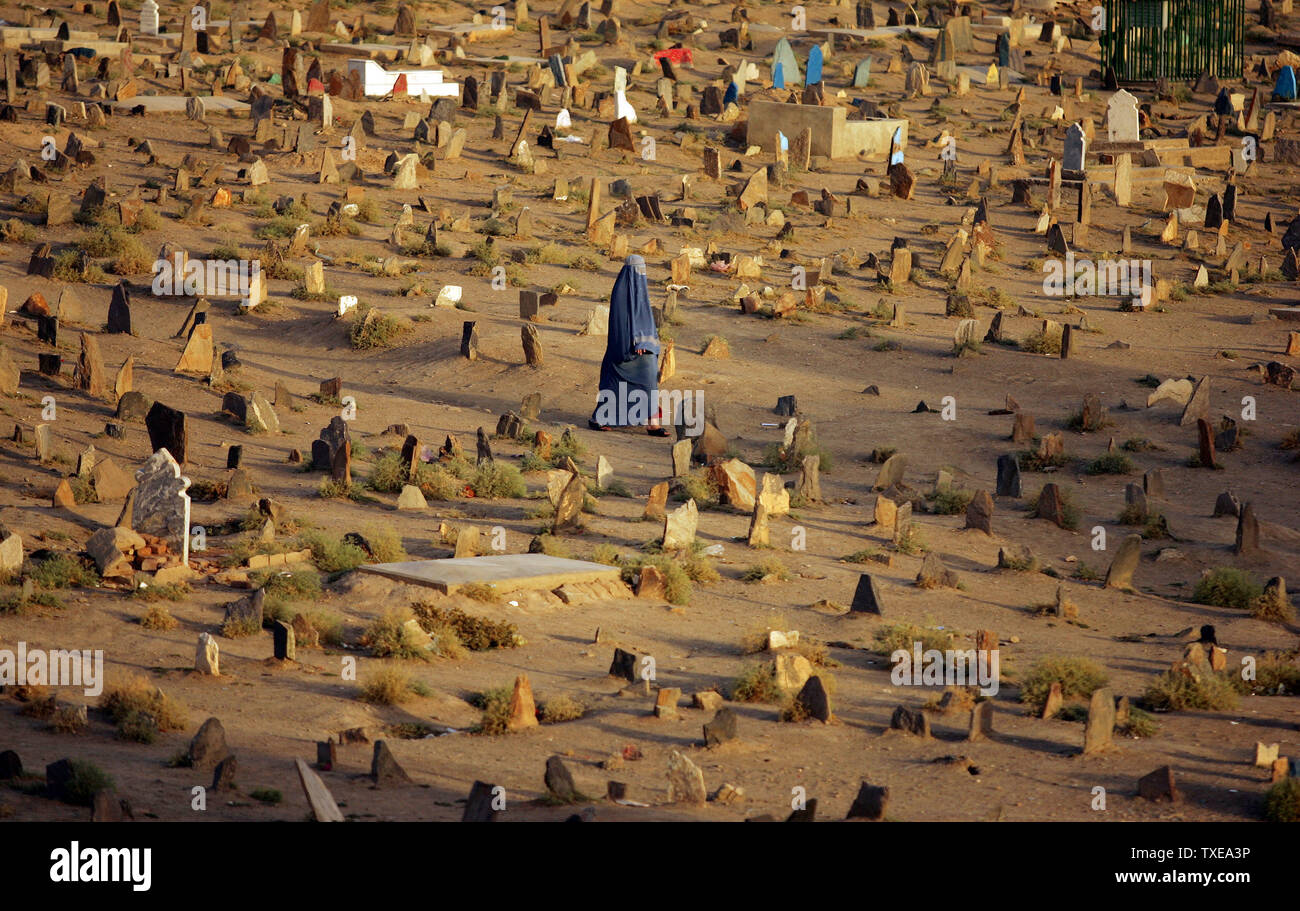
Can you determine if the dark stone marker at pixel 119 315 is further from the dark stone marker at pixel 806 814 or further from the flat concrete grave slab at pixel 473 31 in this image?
the flat concrete grave slab at pixel 473 31

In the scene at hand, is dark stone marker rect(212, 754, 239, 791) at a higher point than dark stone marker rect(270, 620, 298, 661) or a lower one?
higher

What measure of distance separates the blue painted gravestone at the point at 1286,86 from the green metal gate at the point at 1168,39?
1424 millimetres

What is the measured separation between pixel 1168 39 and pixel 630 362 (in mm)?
26830

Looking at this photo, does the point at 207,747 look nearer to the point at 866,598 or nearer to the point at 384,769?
the point at 384,769

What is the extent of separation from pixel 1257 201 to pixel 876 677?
75.2ft

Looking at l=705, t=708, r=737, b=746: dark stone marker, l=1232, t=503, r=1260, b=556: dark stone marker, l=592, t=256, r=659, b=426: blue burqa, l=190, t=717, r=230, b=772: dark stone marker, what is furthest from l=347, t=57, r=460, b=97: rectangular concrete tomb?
l=190, t=717, r=230, b=772: dark stone marker

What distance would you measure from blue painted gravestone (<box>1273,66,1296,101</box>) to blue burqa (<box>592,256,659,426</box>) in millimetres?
26267

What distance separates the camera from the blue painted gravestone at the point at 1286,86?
37219 mm

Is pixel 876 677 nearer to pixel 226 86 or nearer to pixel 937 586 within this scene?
pixel 937 586

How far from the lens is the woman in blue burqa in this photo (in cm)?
1684

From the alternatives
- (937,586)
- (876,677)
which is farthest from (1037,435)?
(876,677)

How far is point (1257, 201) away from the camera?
98.8 feet

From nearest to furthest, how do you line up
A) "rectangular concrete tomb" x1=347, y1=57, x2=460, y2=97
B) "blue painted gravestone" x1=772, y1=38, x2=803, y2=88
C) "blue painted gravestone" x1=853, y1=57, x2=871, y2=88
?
"rectangular concrete tomb" x1=347, y1=57, x2=460, y2=97
"blue painted gravestone" x1=772, y1=38, x2=803, y2=88
"blue painted gravestone" x1=853, y1=57, x2=871, y2=88

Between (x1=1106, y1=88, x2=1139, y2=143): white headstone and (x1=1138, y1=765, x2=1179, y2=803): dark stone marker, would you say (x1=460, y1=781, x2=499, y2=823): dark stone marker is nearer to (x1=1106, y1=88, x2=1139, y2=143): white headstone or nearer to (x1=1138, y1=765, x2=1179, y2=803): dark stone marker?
(x1=1138, y1=765, x2=1179, y2=803): dark stone marker
